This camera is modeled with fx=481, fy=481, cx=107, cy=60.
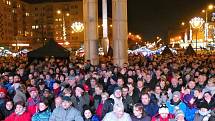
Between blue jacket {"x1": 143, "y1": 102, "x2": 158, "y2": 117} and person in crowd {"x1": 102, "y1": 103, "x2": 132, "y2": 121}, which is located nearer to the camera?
person in crowd {"x1": 102, "y1": 103, "x2": 132, "y2": 121}

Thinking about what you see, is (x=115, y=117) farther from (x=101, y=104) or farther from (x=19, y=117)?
(x=101, y=104)

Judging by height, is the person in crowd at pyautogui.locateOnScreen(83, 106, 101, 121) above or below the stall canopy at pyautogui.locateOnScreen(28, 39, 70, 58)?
below

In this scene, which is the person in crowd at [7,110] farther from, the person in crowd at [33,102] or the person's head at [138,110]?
the person's head at [138,110]

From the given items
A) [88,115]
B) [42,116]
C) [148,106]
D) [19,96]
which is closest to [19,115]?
[42,116]

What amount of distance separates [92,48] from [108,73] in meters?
15.2

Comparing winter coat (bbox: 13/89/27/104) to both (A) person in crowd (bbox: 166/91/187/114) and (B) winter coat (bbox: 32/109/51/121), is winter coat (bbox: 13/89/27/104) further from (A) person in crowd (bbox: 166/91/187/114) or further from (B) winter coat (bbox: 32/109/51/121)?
(A) person in crowd (bbox: 166/91/187/114)

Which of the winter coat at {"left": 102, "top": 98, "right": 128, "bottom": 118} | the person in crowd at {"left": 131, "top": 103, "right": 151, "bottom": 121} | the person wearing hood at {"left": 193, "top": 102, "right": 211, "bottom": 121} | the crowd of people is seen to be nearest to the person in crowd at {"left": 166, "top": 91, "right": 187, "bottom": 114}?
the crowd of people

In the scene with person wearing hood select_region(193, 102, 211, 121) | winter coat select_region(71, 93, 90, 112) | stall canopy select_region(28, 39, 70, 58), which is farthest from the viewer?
stall canopy select_region(28, 39, 70, 58)

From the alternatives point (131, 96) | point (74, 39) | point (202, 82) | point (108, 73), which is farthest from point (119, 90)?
point (74, 39)

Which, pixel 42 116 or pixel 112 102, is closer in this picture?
pixel 42 116

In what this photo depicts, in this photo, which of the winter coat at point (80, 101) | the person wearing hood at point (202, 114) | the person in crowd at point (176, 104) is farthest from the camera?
the winter coat at point (80, 101)

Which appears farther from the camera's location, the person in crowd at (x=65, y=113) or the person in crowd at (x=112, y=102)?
the person in crowd at (x=112, y=102)

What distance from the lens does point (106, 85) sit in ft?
56.4

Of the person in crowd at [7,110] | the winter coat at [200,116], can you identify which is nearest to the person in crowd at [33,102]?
the person in crowd at [7,110]
